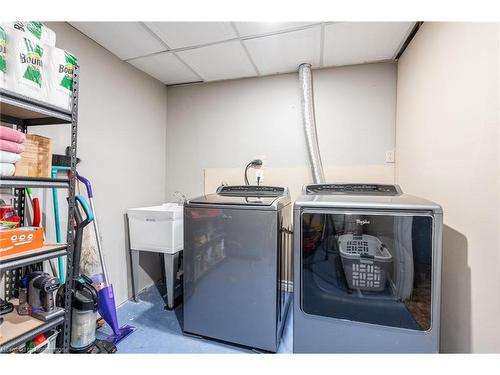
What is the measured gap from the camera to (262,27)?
1.72 meters

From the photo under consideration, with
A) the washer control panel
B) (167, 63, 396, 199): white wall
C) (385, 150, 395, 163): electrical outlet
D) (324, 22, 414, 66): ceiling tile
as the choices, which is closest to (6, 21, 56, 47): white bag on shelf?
the washer control panel

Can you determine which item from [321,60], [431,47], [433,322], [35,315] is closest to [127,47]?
[321,60]

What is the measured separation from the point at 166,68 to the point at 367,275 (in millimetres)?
2450

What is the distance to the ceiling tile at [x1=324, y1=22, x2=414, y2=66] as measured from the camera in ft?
5.58

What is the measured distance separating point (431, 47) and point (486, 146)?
867 mm

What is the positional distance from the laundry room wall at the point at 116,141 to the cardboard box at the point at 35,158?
0.46 m

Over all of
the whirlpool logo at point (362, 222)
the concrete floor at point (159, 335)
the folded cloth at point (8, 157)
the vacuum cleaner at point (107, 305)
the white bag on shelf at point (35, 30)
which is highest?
the white bag on shelf at point (35, 30)

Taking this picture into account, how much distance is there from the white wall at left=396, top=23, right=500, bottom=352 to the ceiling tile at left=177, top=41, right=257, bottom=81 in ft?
4.47

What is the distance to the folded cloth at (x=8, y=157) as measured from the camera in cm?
101

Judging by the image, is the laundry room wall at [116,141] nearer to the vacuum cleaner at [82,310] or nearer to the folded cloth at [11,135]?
the vacuum cleaner at [82,310]

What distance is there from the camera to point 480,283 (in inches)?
43.3

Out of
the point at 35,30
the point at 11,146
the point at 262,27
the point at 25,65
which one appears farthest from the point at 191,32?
the point at 11,146

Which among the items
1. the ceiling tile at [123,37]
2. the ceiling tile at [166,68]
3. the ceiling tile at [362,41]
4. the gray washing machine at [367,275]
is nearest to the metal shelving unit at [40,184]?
the ceiling tile at [123,37]
